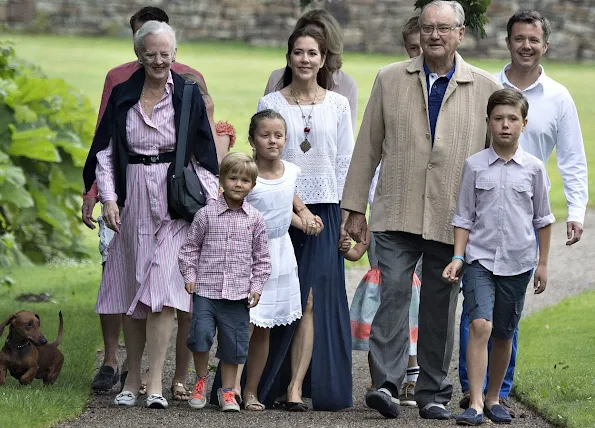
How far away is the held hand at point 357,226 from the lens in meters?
7.96

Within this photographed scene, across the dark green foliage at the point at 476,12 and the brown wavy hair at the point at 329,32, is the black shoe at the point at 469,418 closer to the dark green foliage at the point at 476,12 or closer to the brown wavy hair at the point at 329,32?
the brown wavy hair at the point at 329,32

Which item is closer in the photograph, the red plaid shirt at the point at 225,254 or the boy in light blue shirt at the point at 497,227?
the boy in light blue shirt at the point at 497,227

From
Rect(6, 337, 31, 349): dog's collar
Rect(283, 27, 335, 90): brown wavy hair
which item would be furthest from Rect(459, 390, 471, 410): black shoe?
Rect(6, 337, 31, 349): dog's collar

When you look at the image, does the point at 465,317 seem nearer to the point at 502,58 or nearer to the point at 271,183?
the point at 271,183

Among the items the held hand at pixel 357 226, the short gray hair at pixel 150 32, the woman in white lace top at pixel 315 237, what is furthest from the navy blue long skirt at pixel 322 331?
the short gray hair at pixel 150 32

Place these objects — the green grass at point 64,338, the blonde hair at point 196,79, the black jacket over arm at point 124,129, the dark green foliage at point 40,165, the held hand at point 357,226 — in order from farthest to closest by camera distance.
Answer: the dark green foliage at point 40,165
the blonde hair at point 196,79
the held hand at point 357,226
the black jacket over arm at point 124,129
the green grass at point 64,338

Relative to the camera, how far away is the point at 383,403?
758 centimetres

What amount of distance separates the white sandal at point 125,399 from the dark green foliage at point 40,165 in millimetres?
6283

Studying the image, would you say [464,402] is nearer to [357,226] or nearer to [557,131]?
[357,226]

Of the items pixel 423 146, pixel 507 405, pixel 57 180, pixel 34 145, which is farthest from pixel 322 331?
pixel 57 180

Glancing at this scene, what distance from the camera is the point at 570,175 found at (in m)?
8.35

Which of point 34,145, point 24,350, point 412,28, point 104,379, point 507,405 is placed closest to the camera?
point 24,350

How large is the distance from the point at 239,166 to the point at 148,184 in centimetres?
54

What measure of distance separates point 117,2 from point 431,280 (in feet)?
108
